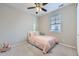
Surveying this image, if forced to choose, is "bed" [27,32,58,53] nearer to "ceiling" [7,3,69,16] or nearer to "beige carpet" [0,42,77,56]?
"beige carpet" [0,42,77,56]

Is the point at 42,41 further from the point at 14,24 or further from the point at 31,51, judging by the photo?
the point at 14,24

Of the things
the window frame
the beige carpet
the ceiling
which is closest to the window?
the window frame

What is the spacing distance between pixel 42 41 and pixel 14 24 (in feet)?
1.92

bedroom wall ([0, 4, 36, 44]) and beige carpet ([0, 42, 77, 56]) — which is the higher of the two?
bedroom wall ([0, 4, 36, 44])

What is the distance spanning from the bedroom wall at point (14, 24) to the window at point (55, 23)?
0.34 m

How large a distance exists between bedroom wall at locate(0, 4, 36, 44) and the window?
1.11ft

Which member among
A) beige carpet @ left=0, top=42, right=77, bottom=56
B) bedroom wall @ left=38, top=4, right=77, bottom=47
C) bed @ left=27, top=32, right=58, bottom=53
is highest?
bedroom wall @ left=38, top=4, right=77, bottom=47

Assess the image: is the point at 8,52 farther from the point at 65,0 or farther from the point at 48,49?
the point at 65,0

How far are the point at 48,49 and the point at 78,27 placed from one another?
0.64 m

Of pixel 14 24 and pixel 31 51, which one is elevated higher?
pixel 14 24

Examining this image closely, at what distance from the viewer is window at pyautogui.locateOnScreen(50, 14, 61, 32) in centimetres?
147

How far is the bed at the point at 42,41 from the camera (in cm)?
146

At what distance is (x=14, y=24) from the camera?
4.84 feet

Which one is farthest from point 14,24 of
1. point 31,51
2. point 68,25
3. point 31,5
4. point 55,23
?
point 68,25
